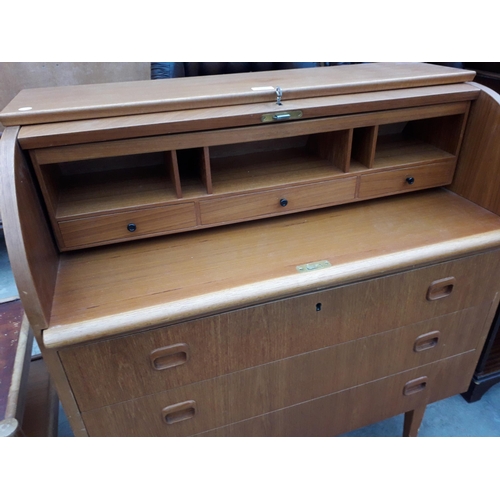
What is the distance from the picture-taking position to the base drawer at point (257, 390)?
0.88 m

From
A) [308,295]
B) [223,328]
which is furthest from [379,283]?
[223,328]

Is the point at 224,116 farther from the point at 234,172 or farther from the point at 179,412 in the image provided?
the point at 179,412

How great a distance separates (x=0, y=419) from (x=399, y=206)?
3.60 feet

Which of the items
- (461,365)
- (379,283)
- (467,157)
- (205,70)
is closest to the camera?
(379,283)

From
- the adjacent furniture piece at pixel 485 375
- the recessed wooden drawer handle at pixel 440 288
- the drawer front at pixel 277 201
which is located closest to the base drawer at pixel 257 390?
the recessed wooden drawer handle at pixel 440 288

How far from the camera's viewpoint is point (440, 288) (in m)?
1.00

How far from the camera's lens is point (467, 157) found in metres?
1.08

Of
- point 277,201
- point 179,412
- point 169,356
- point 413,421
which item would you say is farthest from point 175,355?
point 413,421

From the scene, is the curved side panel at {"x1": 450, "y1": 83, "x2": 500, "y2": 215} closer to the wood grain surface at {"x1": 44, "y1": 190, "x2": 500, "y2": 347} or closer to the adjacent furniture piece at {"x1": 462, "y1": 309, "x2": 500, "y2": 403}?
the wood grain surface at {"x1": 44, "y1": 190, "x2": 500, "y2": 347}

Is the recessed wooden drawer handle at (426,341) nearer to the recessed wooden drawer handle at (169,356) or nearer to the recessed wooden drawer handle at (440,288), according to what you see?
the recessed wooden drawer handle at (440,288)

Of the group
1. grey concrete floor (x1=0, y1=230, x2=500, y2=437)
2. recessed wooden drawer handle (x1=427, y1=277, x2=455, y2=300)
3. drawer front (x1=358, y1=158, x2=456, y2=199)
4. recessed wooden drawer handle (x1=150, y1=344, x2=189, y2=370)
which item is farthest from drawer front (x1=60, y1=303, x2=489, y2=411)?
grey concrete floor (x1=0, y1=230, x2=500, y2=437)

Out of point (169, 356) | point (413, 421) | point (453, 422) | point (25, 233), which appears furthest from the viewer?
point (453, 422)

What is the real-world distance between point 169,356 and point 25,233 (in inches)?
14.4

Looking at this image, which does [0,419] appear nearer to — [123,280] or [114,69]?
[123,280]
